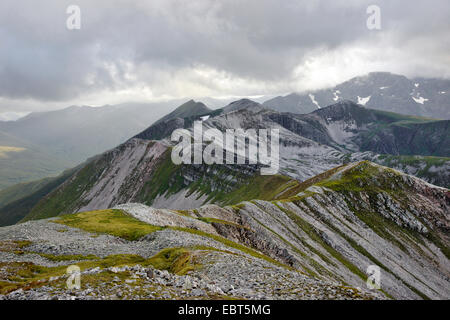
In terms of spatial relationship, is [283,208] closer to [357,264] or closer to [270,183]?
[357,264]

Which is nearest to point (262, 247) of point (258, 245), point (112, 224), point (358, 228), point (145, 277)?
point (258, 245)

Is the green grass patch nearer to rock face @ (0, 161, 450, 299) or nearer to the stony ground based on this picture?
rock face @ (0, 161, 450, 299)

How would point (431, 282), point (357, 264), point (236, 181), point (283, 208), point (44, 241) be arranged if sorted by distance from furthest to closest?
point (236, 181) → point (283, 208) → point (431, 282) → point (357, 264) → point (44, 241)

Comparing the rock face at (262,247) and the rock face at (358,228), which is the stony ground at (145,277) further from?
the rock face at (358,228)

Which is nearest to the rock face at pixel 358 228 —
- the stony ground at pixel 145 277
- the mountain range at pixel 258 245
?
the mountain range at pixel 258 245

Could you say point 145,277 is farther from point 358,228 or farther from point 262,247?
point 358,228

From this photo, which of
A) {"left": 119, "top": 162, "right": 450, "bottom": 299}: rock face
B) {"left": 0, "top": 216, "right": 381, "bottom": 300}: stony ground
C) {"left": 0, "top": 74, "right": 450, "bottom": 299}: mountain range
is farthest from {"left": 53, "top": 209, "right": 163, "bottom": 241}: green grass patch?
{"left": 0, "top": 216, "right": 381, "bottom": 300}: stony ground
